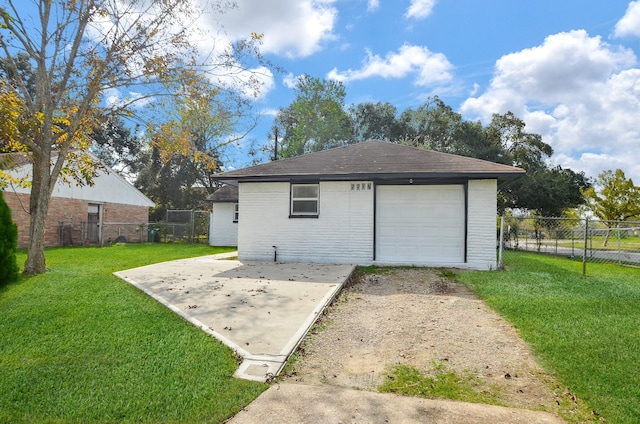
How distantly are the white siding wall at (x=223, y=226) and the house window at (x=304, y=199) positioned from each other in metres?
8.81


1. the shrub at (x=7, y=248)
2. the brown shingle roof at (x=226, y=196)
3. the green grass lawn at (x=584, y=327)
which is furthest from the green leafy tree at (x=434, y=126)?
the shrub at (x=7, y=248)

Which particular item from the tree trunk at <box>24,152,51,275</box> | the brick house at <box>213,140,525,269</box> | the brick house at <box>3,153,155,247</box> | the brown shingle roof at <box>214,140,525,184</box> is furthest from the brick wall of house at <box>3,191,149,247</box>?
the brown shingle roof at <box>214,140,525,184</box>

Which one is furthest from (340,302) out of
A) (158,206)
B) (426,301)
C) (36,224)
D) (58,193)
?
(158,206)

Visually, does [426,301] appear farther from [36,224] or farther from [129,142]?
[129,142]

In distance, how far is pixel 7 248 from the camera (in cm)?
740

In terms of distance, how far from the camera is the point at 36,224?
8.79 m

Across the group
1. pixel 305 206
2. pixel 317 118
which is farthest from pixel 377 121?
pixel 305 206

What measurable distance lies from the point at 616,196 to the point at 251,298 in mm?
30448

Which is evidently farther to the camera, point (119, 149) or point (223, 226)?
point (119, 149)

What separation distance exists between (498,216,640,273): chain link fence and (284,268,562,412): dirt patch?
5703 mm

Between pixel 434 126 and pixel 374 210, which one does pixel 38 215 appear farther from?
pixel 434 126

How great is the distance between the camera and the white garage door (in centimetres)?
1066

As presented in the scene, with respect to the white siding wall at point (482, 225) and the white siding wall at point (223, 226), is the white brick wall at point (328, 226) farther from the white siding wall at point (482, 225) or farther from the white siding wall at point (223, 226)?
the white siding wall at point (223, 226)

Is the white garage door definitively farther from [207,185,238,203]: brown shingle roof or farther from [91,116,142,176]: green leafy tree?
[91,116,142,176]: green leafy tree
